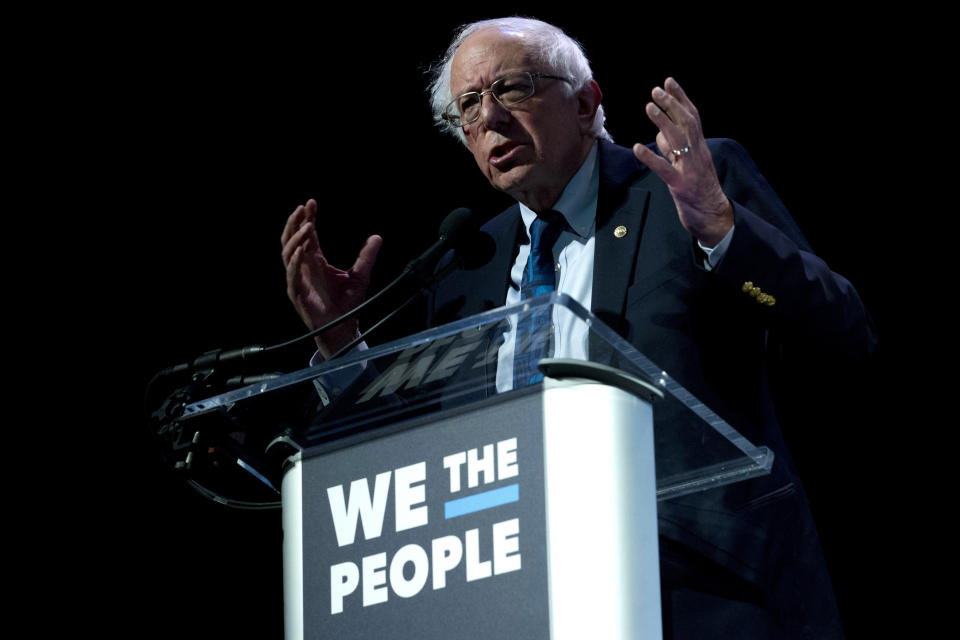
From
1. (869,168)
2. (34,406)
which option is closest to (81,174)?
(34,406)

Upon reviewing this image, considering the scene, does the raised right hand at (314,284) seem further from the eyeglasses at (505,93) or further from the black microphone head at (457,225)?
the eyeglasses at (505,93)

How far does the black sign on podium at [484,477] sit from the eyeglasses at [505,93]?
1.02 metres

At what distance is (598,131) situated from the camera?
95.4 inches

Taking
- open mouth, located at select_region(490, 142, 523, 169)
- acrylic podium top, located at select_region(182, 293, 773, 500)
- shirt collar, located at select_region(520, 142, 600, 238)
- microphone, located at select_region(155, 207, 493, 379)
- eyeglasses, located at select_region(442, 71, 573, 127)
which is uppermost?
eyeglasses, located at select_region(442, 71, 573, 127)

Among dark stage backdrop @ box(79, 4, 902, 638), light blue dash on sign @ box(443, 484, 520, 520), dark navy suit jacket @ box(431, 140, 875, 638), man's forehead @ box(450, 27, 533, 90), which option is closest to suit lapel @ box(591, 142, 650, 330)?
dark navy suit jacket @ box(431, 140, 875, 638)

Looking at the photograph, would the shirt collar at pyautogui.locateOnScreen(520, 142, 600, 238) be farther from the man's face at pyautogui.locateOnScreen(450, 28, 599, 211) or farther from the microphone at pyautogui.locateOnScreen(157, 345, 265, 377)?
the microphone at pyautogui.locateOnScreen(157, 345, 265, 377)

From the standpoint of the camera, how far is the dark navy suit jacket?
60.9 inches

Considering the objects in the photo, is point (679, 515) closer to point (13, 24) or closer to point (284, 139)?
point (284, 139)

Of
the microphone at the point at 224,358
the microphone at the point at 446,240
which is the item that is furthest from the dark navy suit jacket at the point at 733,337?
the microphone at the point at 224,358

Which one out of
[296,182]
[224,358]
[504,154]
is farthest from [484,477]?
[296,182]

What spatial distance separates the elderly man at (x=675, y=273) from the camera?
1.58 m

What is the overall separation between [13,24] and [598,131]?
1668 mm

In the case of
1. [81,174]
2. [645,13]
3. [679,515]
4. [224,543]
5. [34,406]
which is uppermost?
[645,13]

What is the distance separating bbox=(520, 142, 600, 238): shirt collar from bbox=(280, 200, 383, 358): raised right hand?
370 mm
